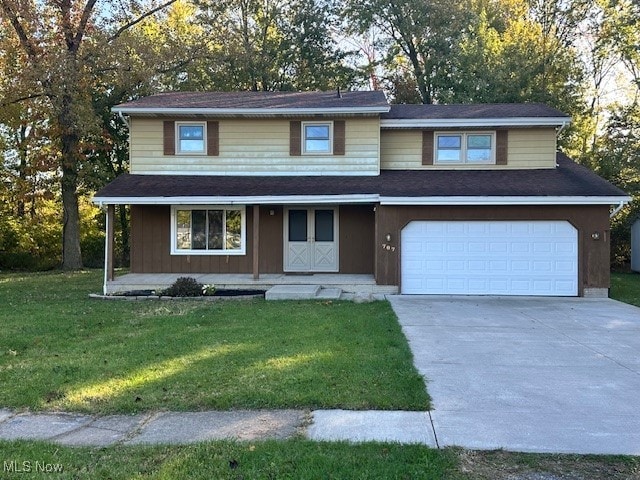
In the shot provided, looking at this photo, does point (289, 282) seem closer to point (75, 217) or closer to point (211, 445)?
point (211, 445)

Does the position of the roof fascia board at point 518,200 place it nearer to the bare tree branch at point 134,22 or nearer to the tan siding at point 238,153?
the tan siding at point 238,153

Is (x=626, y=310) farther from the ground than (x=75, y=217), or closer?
closer

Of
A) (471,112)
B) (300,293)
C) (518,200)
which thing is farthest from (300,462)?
(471,112)

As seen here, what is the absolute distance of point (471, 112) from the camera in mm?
15273

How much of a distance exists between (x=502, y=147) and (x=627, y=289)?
17.8ft

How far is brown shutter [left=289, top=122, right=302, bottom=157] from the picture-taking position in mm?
14414

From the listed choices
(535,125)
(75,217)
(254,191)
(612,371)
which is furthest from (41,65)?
(612,371)

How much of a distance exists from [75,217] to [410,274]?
14738 mm

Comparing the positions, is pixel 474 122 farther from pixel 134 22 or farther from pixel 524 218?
pixel 134 22

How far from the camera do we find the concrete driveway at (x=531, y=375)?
12.9ft

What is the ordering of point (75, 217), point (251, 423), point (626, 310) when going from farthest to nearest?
point (75, 217) < point (626, 310) < point (251, 423)

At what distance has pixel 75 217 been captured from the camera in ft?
66.4

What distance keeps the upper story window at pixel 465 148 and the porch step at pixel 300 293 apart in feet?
18.6

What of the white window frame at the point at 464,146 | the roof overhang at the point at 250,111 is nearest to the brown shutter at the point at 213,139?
the roof overhang at the point at 250,111
